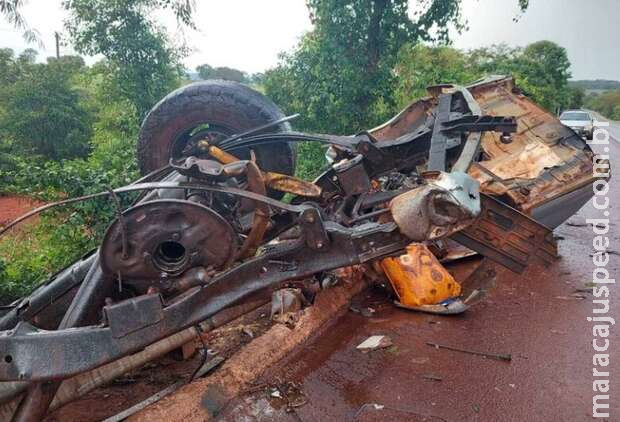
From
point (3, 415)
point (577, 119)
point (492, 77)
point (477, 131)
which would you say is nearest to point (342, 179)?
point (477, 131)

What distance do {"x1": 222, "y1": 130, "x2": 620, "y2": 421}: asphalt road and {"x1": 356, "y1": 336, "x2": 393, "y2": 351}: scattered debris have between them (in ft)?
0.17

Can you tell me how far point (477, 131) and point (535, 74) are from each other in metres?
23.6

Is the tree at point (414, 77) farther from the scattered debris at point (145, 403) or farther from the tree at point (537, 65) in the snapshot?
the scattered debris at point (145, 403)

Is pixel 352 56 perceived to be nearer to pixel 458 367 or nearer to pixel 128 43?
pixel 128 43

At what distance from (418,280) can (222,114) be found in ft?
7.48

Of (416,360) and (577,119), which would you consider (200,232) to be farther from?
(577,119)

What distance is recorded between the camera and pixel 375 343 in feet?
12.7

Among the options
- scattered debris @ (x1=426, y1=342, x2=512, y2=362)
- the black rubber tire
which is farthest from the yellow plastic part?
the black rubber tire

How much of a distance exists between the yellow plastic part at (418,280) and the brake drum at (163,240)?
2.25 metres

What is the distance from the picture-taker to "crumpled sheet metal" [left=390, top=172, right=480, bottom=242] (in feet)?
7.11

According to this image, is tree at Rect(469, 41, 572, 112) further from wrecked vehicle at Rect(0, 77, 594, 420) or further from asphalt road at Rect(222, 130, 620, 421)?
wrecked vehicle at Rect(0, 77, 594, 420)

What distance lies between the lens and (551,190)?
4.47 m

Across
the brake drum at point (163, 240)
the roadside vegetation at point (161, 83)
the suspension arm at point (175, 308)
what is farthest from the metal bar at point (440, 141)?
the roadside vegetation at point (161, 83)

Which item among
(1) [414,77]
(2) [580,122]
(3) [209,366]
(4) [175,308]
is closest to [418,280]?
(3) [209,366]
